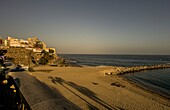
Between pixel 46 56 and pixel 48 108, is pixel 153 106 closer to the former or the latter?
pixel 48 108

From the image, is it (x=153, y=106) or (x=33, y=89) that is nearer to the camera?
(x=33, y=89)

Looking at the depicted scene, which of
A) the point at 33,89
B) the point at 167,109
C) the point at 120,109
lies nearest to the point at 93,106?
the point at 120,109

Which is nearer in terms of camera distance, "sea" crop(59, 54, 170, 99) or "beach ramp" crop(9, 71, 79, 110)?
"beach ramp" crop(9, 71, 79, 110)

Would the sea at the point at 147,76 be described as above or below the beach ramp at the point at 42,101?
below

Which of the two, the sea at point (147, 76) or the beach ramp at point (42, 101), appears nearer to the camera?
the beach ramp at point (42, 101)

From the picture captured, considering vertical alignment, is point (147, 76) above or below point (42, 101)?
below

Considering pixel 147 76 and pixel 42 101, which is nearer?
pixel 42 101

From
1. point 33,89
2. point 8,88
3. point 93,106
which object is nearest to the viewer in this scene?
point 33,89

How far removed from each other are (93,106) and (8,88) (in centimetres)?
727

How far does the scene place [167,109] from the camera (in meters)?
11.9

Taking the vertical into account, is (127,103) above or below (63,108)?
below

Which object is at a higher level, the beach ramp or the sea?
the beach ramp

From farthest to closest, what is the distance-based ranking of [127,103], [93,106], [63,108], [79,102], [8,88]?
[127,103], [79,102], [93,106], [8,88], [63,108]

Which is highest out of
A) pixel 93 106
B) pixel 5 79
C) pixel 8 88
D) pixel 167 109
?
pixel 5 79
